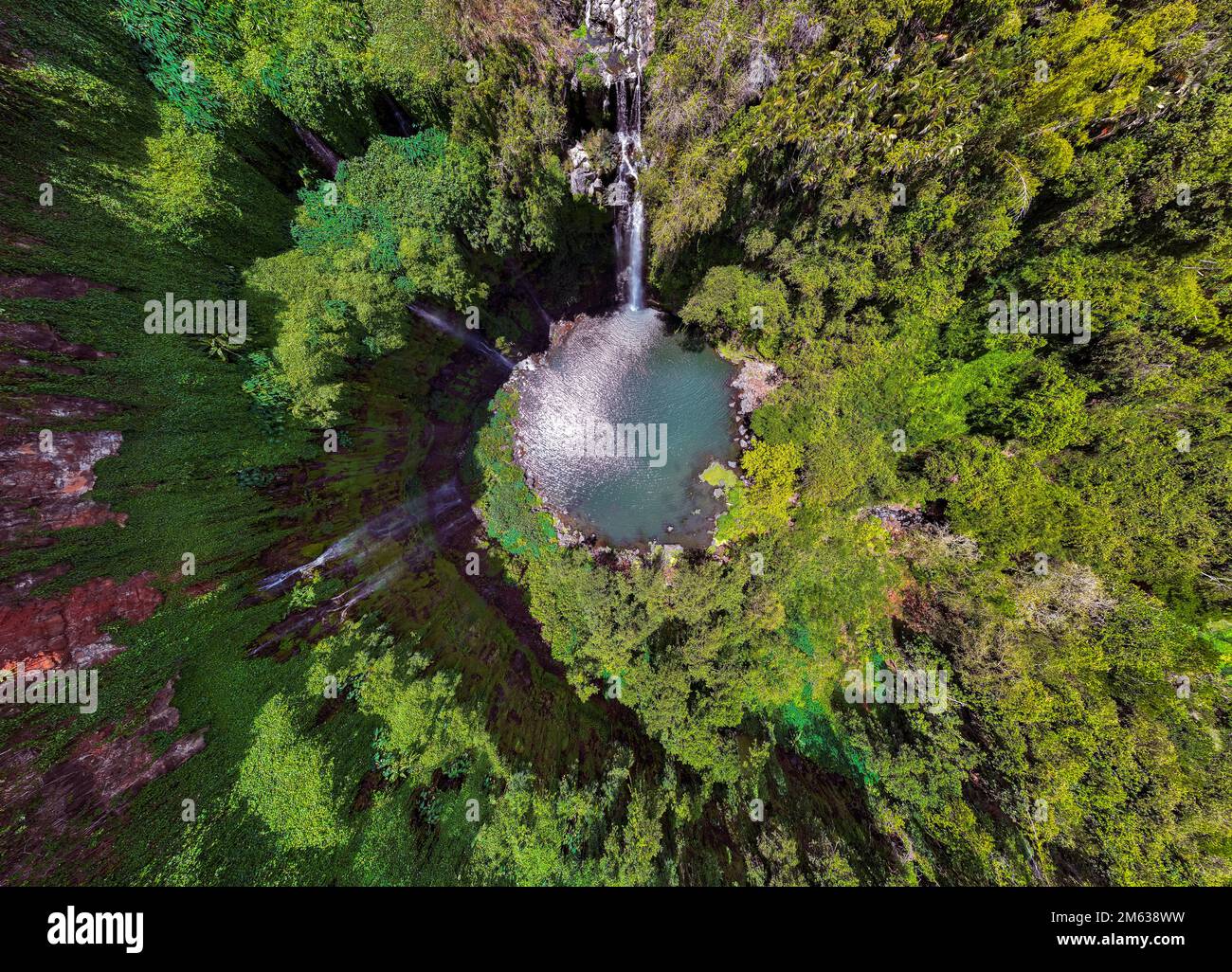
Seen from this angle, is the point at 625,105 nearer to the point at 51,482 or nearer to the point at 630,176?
the point at 630,176

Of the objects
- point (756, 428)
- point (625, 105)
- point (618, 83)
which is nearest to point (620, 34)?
point (618, 83)

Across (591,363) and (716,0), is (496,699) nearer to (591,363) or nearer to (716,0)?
(591,363)

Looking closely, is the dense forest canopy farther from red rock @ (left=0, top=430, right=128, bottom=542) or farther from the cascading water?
the cascading water

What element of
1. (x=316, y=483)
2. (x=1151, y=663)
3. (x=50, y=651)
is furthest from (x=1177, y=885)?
(x=50, y=651)

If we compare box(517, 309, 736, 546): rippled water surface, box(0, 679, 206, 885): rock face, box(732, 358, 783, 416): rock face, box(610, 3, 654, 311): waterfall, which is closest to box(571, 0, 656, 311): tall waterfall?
box(610, 3, 654, 311): waterfall

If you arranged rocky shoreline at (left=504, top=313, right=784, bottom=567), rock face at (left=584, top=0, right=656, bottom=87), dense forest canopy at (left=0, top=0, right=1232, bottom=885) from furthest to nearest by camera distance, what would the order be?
rocky shoreline at (left=504, top=313, right=784, bottom=567) < rock face at (left=584, top=0, right=656, bottom=87) < dense forest canopy at (left=0, top=0, right=1232, bottom=885)

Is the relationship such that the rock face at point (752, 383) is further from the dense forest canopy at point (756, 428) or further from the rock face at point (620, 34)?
the rock face at point (620, 34)
